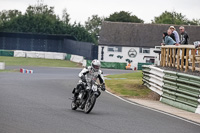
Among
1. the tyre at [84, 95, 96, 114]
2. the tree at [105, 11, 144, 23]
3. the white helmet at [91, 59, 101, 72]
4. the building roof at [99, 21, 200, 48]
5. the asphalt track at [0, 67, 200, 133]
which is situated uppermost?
the tree at [105, 11, 144, 23]

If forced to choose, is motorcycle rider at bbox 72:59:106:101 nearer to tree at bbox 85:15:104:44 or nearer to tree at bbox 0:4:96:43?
tree at bbox 0:4:96:43

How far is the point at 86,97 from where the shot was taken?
1489 centimetres

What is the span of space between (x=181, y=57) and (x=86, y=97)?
6.92m

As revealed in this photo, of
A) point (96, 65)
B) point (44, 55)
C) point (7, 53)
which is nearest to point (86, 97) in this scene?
point (96, 65)

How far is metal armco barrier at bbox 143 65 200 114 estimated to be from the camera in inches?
669

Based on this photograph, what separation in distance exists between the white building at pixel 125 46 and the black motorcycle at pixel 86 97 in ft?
213

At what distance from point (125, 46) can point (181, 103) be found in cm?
6487

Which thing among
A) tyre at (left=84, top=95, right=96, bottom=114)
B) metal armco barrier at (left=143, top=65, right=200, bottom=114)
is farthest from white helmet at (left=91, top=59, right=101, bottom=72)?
metal armco barrier at (left=143, top=65, right=200, bottom=114)

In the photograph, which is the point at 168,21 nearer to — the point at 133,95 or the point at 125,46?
the point at 125,46

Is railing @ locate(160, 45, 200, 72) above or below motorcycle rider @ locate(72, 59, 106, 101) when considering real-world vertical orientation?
above

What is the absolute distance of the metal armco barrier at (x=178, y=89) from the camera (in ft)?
55.8

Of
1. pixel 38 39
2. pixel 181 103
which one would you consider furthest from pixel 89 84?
pixel 38 39

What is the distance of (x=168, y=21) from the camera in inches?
5261

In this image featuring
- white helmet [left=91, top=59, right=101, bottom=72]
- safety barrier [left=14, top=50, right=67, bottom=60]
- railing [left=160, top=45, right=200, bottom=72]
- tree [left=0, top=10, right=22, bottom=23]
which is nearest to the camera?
white helmet [left=91, top=59, right=101, bottom=72]
